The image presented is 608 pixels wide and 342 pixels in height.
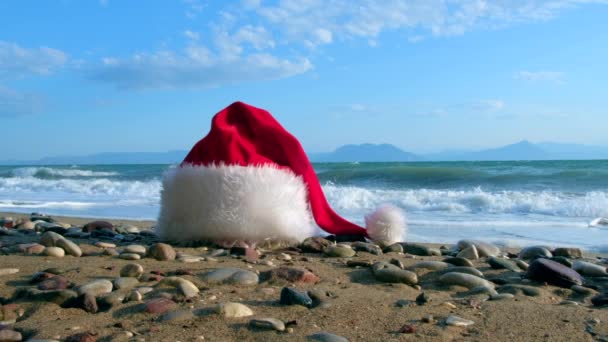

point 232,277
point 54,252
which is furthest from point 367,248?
point 54,252

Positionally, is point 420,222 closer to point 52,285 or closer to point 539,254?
point 539,254

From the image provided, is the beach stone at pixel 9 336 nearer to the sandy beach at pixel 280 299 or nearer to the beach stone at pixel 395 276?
the sandy beach at pixel 280 299

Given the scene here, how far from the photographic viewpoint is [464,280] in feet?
10.0

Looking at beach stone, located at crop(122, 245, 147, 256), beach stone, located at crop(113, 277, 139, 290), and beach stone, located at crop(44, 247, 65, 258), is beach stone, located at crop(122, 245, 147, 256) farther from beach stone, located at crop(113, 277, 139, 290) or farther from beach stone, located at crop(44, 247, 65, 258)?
beach stone, located at crop(113, 277, 139, 290)

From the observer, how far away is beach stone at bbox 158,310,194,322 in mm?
2328

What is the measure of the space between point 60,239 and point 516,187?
14072mm

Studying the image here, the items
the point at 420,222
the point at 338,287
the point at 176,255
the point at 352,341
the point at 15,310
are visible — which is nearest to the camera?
the point at 352,341

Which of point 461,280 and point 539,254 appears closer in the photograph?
point 461,280

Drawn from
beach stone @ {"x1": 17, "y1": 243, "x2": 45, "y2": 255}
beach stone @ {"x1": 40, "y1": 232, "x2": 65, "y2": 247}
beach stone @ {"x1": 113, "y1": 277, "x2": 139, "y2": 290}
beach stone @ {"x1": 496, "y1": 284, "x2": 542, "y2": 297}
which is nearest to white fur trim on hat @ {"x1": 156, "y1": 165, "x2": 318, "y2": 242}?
beach stone @ {"x1": 40, "y1": 232, "x2": 65, "y2": 247}

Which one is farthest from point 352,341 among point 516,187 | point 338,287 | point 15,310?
point 516,187

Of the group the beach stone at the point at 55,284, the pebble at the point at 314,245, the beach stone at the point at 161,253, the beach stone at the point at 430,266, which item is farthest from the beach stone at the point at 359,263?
the beach stone at the point at 55,284

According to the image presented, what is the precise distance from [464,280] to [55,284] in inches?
80.0

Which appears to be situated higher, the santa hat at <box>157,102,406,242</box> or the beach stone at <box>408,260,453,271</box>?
the santa hat at <box>157,102,406,242</box>

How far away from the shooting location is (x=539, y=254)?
14.7ft
